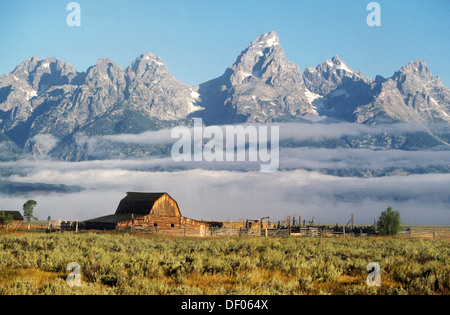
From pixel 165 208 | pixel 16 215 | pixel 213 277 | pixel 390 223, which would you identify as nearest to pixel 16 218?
pixel 16 215

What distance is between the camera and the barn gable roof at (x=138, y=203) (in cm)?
6650

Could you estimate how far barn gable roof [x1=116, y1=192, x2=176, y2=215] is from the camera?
66.5m

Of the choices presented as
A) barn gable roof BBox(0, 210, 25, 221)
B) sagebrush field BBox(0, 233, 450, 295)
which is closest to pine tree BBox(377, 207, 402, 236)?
sagebrush field BBox(0, 233, 450, 295)

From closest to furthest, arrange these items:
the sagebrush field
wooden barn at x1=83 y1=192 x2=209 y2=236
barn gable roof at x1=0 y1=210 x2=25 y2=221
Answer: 1. the sagebrush field
2. wooden barn at x1=83 y1=192 x2=209 y2=236
3. barn gable roof at x1=0 y1=210 x2=25 y2=221

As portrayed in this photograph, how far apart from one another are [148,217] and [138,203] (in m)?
6.03

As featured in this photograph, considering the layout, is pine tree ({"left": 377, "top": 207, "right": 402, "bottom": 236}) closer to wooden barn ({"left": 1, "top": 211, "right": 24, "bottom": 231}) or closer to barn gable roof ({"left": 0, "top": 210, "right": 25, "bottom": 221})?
wooden barn ({"left": 1, "top": 211, "right": 24, "bottom": 231})

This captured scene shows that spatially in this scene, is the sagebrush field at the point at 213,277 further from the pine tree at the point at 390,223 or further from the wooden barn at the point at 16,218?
the wooden barn at the point at 16,218

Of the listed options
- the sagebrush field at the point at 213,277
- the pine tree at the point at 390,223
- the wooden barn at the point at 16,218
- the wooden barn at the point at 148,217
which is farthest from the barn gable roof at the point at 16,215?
the sagebrush field at the point at 213,277

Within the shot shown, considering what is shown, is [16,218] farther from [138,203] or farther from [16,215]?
[138,203]

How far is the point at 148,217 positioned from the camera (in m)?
63.4

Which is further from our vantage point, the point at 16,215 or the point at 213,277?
the point at 16,215

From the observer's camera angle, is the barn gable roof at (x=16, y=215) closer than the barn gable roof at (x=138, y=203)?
No
